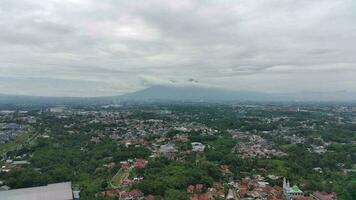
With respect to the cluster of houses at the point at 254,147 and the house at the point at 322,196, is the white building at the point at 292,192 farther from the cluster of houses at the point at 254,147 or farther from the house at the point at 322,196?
the cluster of houses at the point at 254,147

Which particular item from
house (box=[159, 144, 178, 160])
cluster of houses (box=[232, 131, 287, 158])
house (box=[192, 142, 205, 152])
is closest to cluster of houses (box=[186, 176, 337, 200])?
house (box=[159, 144, 178, 160])

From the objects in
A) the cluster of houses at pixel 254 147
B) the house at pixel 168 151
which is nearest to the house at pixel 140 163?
the house at pixel 168 151

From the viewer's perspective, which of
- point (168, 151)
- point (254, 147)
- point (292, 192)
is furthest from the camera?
point (254, 147)

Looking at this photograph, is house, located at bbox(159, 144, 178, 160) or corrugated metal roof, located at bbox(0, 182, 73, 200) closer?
corrugated metal roof, located at bbox(0, 182, 73, 200)

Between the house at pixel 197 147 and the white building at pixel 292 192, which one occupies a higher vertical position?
the house at pixel 197 147

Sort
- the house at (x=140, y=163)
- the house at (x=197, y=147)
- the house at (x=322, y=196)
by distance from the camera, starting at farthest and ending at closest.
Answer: the house at (x=197, y=147) → the house at (x=140, y=163) → the house at (x=322, y=196)

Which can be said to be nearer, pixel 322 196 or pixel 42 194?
pixel 42 194

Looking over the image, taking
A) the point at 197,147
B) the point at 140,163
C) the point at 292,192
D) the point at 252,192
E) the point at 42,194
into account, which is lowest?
the point at 252,192

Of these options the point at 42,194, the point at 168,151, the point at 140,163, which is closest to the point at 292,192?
the point at 140,163

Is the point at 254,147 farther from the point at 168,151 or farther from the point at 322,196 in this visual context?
the point at 322,196

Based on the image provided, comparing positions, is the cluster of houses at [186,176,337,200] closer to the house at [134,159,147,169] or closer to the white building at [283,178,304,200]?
the white building at [283,178,304,200]
